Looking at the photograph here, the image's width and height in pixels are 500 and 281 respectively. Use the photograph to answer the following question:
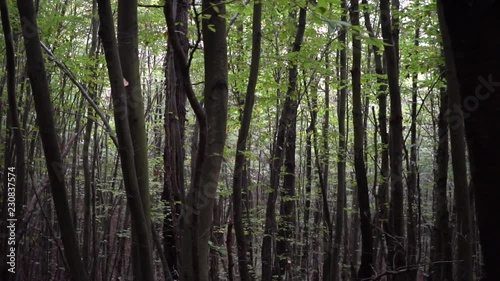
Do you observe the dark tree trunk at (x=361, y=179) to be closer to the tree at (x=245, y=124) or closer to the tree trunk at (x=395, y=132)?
the tree trunk at (x=395, y=132)

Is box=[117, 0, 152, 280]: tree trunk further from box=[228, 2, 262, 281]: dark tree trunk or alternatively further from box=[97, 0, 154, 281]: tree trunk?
box=[228, 2, 262, 281]: dark tree trunk

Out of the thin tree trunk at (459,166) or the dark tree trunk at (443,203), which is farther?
the dark tree trunk at (443,203)

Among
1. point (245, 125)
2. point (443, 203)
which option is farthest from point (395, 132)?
point (245, 125)

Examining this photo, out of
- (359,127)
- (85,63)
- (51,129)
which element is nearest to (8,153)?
(85,63)

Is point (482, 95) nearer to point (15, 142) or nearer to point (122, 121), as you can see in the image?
point (122, 121)

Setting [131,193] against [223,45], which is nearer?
[131,193]

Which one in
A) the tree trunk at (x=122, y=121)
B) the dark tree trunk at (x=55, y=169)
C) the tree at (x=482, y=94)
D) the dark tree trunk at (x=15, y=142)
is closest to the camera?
the tree at (x=482, y=94)

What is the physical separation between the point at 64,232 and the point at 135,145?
0.66 metres

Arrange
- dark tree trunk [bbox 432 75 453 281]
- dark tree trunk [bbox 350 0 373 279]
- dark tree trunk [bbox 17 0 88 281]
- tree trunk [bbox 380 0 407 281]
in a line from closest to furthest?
dark tree trunk [bbox 17 0 88 281]
tree trunk [bbox 380 0 407 281]
dark tree trunk [bbox 432 75 453 281]
dark tree trunk [bbox 350 0 373 279]

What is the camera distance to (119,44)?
2662 mm

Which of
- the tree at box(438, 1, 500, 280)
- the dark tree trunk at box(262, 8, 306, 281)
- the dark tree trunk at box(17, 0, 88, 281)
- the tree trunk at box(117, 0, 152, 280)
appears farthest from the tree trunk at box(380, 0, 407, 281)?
the tree at box(438, 1, 500, 280)

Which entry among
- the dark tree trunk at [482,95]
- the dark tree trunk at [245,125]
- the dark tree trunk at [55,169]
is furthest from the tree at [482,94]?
the dark tree trunk at [245,125]

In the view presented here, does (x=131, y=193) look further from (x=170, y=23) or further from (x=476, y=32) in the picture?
(x=476, y=32)

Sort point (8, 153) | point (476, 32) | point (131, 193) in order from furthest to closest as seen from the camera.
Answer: point (8, 153) → point (131, 193) → point (476, 32)
